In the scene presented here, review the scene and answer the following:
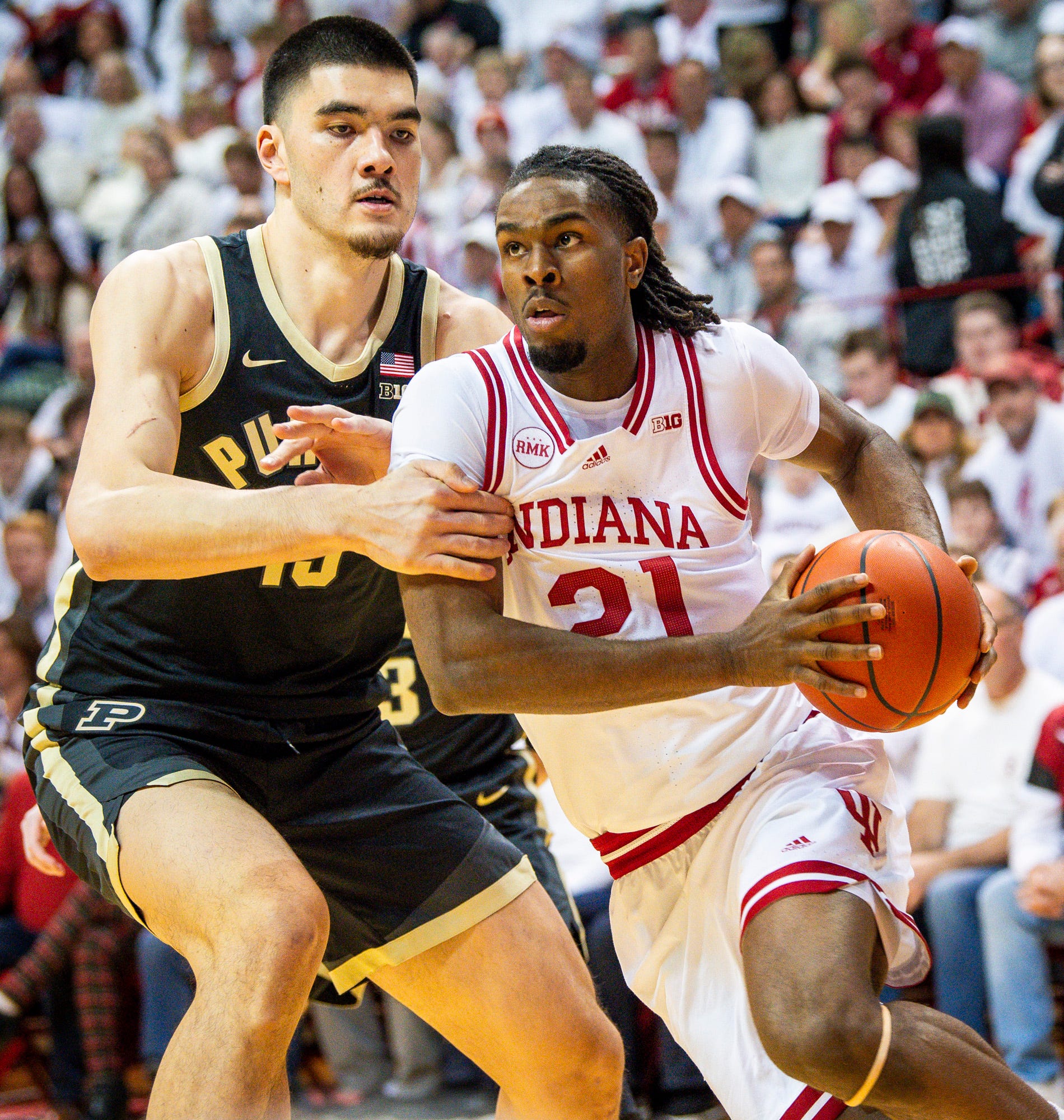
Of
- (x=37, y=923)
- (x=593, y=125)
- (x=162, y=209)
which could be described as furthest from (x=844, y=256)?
(x=37, y=923)

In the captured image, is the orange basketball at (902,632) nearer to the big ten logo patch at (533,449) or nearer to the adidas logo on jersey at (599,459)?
the adidas logo on jersey at (599,459)

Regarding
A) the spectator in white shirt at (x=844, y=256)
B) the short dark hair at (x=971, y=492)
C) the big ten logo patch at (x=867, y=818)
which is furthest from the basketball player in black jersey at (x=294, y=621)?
the spectator in white shirt at (x=844, y=256)

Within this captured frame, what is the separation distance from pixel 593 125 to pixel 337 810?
8.37m

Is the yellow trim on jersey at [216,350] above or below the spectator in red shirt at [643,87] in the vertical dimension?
below

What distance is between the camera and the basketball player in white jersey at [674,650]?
9.23 ft

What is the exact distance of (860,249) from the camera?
9.41 m

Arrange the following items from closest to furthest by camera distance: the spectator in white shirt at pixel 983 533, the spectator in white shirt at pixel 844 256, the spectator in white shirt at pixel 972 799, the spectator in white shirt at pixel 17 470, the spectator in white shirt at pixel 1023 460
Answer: the spectator in white shirt at pixel 972 799 < the spectator in white shirt at pixel 983 533 < the spectator in white shirt at pixel 1023 460 < the spectator in white shirt at pixel 844 256 < the spectator in white shirt at pixel 17 470

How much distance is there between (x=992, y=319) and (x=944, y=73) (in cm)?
288

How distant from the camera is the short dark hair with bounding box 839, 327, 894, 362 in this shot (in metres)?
8.15

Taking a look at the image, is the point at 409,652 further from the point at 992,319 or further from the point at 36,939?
the point at 992,319

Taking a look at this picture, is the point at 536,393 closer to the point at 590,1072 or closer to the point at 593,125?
the point at 590,1072

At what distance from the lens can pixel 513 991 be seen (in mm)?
3221

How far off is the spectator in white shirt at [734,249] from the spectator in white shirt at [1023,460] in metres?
2.10

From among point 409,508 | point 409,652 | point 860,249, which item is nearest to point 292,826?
point 409,508
